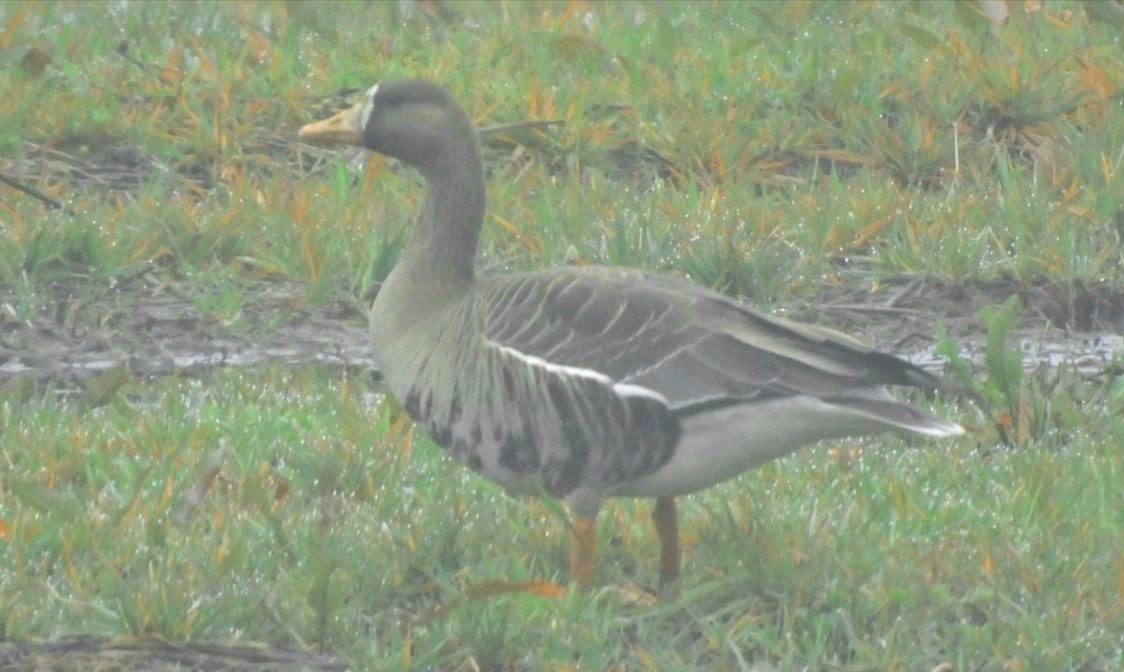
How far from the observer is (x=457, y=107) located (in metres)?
5.11

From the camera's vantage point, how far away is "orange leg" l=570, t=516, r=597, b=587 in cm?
447

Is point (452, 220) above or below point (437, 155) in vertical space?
below

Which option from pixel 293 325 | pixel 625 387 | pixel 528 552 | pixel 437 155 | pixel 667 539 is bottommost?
pixel 293 325

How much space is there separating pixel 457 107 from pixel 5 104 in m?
3.40

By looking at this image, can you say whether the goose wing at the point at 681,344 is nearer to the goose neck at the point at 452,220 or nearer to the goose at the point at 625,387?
the goose at the point at 625,387

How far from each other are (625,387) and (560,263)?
8.92ft

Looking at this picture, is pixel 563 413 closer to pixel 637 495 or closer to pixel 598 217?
pixel 637 495

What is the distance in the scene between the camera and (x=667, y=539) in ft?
14.9

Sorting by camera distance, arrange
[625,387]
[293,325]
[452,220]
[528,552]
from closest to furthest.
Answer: [625,387]
[528,552]
[452,220]
[293,325]

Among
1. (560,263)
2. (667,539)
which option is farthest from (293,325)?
(667,539)

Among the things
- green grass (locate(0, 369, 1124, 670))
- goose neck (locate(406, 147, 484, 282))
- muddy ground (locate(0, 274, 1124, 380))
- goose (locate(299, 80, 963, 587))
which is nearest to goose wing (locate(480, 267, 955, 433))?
goose (locate(299, 80, 963, 587))

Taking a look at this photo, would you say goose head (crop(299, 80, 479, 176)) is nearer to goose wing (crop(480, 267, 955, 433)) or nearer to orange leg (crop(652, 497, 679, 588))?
goose wing (crop(480, 267, 955, 433))

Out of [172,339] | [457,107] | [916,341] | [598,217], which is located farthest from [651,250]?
[457,107]

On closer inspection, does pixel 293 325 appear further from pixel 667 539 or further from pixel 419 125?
pixel 667 539
